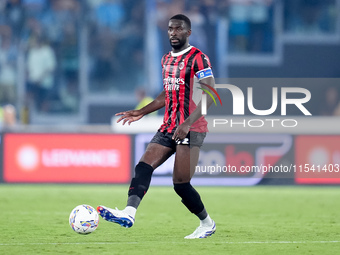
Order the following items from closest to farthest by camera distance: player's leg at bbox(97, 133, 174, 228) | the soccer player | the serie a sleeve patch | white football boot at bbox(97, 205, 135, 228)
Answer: white football boot at bbox(97, 205, 135, 228)
player's leg at bbox(97, 133, 174, 228)
the serie a sleeve patch
the soccer player

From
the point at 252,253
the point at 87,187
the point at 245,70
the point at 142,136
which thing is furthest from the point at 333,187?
the point at 252,253

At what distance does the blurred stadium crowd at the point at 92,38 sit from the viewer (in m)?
17.2

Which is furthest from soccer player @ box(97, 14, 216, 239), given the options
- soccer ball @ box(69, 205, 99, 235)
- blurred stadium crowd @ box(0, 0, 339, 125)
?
blurred stadium crowd @ box(0, 0, 339, 125)

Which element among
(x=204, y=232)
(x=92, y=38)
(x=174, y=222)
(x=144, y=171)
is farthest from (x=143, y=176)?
(x=92, y=38)

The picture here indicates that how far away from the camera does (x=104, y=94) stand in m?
17.7

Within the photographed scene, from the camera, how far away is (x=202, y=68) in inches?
252

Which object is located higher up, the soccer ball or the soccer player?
the soccer player

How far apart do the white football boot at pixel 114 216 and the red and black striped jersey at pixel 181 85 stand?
91 cm

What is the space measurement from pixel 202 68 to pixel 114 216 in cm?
146

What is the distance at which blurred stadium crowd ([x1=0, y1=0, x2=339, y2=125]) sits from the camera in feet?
56.6

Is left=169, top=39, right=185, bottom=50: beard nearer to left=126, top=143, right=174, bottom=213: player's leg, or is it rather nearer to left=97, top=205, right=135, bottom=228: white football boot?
left=126, top=143, right=174, bottom=213: player's leg

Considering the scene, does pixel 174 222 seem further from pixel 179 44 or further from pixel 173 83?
pixel 179 44

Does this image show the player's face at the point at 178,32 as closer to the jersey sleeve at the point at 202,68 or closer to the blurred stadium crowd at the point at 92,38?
the jersey sleeve at the point at 202,68

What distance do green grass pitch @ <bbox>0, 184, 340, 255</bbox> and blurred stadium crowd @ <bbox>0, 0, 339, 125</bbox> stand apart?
5.00 m
